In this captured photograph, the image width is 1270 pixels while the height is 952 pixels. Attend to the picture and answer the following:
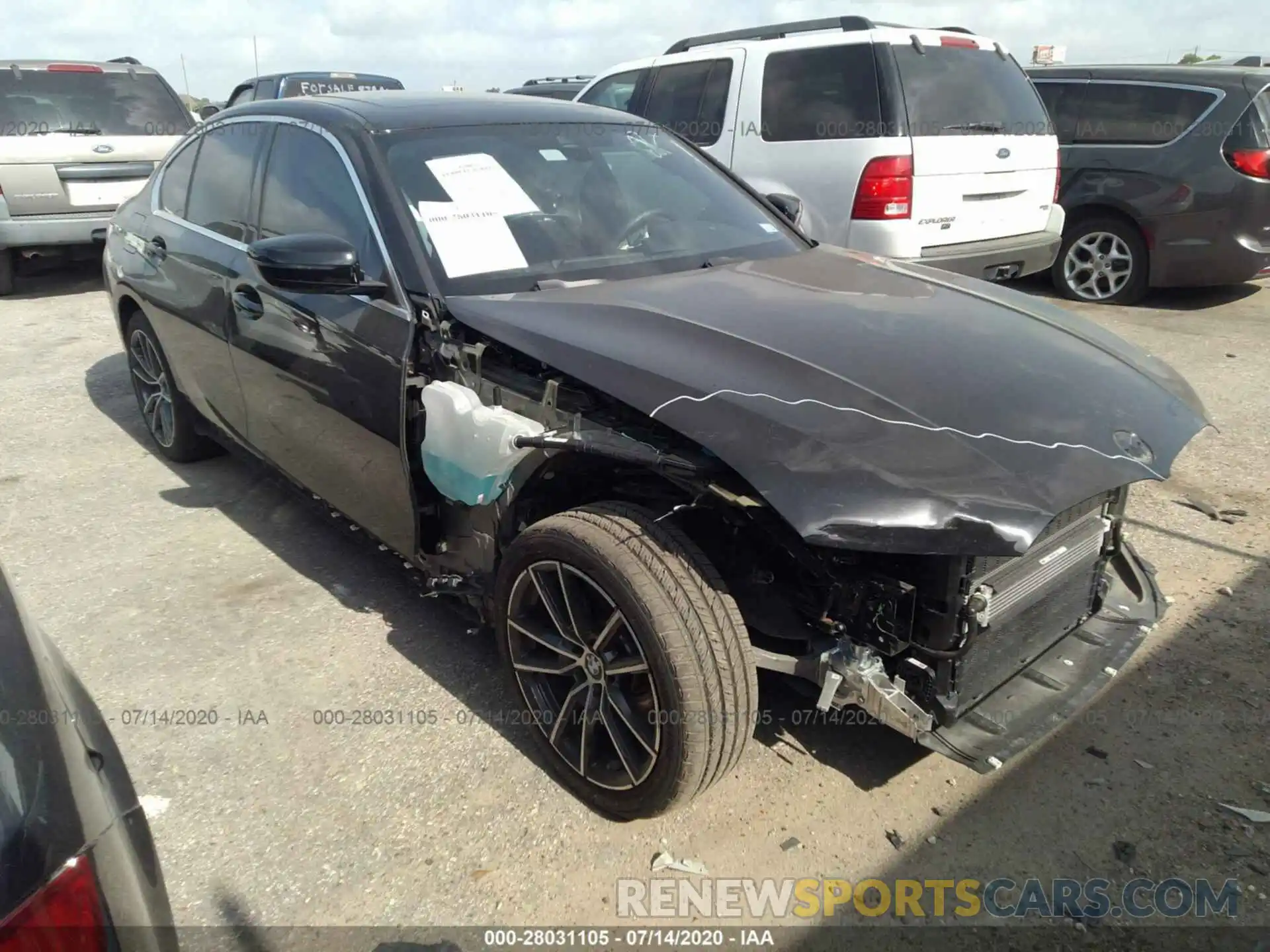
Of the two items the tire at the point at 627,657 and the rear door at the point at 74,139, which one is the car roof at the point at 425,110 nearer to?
the tire at the point at 627,657

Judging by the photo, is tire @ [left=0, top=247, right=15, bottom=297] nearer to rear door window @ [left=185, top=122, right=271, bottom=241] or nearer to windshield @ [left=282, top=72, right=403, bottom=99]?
windshield @ [left=282, top=72, right=403, bottom=99]

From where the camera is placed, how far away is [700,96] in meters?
6.93

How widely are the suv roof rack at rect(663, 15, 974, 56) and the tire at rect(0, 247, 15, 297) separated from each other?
6.16 metres

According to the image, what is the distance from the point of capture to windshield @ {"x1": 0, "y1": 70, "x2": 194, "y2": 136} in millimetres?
8195

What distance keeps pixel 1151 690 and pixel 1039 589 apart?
2.89 feet

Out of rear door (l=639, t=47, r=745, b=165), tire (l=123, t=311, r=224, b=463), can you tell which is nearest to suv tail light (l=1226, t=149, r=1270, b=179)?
rear door (l=639, t=47, r=745, b=165)

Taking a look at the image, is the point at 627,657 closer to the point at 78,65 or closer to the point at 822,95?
the point at 822,95

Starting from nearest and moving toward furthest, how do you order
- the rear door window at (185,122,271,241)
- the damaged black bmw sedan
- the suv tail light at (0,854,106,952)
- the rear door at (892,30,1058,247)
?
the suv tail light at (0,854,106,952)
the damaged black bmw sedan
the rear door window at (185,122,271,241)
the rear door at (892,30,1058,247)

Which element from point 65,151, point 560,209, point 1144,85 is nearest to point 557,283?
point 560,209

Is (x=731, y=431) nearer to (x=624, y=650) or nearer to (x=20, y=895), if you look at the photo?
(x=624, y=650)

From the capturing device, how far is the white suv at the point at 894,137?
577 centimetres

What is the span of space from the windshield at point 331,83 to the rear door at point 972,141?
27.3 ft

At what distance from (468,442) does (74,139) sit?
774 centimetres

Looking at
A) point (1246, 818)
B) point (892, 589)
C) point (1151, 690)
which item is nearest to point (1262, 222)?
point (1151, 690)
